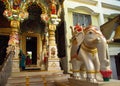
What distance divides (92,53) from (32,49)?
632 cm

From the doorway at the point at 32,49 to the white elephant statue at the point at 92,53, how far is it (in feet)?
19.0

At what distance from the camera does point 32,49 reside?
880 cm

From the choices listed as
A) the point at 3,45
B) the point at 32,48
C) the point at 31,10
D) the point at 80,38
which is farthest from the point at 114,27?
the point at 3,45

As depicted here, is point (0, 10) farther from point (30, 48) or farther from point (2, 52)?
point (30, 48)

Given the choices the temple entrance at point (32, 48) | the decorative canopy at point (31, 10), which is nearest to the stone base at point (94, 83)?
the decorative canopy at point (31, 10)

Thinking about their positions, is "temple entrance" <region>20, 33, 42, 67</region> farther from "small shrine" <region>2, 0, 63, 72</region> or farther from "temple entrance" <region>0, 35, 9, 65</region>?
"temple entrance" <region>0, 35, 9, 65</region>

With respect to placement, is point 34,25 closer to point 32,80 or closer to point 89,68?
point 32,80

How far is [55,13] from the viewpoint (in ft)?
20.5

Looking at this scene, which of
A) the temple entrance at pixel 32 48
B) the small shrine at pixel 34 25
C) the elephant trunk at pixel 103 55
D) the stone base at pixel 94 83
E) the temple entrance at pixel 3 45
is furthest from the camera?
the temple entrance at pixel 32 48

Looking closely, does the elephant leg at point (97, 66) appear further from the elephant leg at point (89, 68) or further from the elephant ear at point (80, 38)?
the elephant ear at point (80, 38)

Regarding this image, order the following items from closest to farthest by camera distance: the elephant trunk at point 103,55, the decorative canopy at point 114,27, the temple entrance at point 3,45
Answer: the elephant trunk at point 103,55 → the decorative canopy at point 114,27 → the temple entrance at point 3,45

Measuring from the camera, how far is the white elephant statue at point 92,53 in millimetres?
2697

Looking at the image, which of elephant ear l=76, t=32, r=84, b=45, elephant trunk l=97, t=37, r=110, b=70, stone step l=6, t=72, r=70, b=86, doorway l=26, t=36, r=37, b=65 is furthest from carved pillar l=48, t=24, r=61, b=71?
elephant trunk l=97, t=37, r=110, b=70

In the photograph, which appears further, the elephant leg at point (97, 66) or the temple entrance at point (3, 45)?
the temple entrance at point (3, 45)
